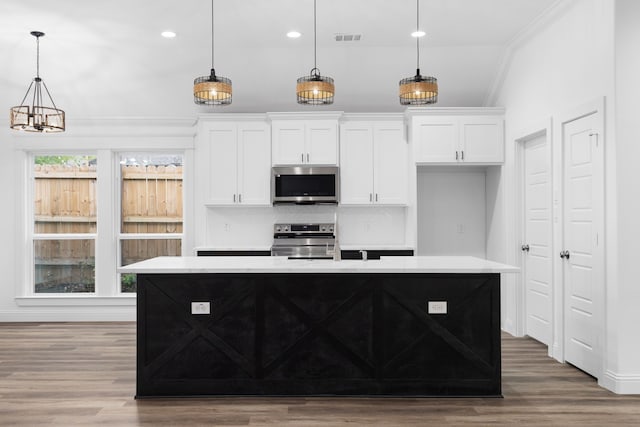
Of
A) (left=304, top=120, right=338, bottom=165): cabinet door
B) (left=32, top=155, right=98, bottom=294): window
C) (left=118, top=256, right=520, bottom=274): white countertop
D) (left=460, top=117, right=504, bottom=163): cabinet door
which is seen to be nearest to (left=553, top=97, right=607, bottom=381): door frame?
(left=118, top=256, right=520, bottom=274): white countertop

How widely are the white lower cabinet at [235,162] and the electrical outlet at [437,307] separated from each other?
116 inches

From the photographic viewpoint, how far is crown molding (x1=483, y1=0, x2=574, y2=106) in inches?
174

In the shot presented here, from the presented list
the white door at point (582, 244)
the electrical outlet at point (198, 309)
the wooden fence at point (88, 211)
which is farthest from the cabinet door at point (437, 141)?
the electrical outlet at point (198, 309)

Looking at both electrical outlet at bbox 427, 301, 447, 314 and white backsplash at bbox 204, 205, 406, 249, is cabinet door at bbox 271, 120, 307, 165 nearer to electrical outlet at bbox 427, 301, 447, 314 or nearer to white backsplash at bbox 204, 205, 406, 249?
white backsplash at bbox 204, 205, 406, 249

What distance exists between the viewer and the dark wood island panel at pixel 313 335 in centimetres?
351

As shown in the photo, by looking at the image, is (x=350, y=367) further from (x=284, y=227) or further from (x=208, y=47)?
(x=208, y=47)

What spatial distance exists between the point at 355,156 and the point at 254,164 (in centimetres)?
113

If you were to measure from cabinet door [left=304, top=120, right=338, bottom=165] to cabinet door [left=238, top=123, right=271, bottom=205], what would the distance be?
1.51 ft

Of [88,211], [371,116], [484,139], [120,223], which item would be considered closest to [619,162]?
[484,139]

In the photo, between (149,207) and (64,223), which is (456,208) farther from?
(64,223)

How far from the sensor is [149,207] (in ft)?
21.8

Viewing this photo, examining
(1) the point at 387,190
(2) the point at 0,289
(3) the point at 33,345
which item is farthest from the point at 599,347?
(2) the point at 0,289

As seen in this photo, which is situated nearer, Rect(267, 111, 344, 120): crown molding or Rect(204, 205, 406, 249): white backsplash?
Rect(267, 111, 344, 120): crown molding

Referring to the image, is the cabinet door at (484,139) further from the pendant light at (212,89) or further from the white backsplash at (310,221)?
the pendant light at (212,89)
